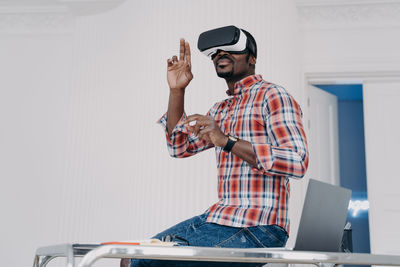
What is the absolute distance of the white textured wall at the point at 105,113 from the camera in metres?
3.84

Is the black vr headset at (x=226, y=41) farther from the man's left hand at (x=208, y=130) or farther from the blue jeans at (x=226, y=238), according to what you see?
the blue jeans at (x=226, y=238)

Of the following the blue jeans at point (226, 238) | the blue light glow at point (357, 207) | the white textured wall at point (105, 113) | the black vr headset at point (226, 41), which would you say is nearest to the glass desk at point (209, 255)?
the blue jeans at point (226, 238)

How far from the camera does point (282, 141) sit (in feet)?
4.39

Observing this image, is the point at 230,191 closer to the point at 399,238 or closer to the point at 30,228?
the point at 399,238

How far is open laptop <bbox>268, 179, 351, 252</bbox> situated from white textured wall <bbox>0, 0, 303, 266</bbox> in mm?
2465

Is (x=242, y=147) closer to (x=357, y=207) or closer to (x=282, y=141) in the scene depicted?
(x=282, y=141)

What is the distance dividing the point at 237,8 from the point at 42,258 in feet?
10.1

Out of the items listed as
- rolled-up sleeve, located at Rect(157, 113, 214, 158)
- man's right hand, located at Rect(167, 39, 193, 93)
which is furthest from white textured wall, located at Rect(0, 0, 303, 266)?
man's right hand, located at Rect(167, 39, 193, 93)

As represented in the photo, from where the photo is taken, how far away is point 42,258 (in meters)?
1.35

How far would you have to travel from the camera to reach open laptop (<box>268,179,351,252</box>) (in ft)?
3.99

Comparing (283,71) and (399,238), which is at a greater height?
(283,71)

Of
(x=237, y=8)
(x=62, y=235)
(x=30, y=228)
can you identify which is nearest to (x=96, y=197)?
(x=62, y=235)

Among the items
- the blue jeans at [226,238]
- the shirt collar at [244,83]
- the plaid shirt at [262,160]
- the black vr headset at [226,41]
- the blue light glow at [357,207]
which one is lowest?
the blue light glow at [357,207]

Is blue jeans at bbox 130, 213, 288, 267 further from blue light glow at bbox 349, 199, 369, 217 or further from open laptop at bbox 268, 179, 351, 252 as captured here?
blue light glow at bbox 349, 199, 369, 217
